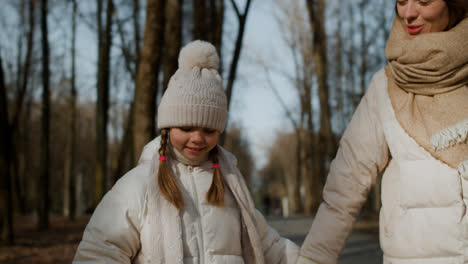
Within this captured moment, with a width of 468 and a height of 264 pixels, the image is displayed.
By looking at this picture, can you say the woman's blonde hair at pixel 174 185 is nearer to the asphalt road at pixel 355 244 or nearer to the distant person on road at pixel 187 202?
the distant person on road at pixel 187 202

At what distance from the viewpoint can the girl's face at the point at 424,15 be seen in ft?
8.57

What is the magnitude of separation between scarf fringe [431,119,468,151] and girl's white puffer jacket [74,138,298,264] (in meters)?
1.03

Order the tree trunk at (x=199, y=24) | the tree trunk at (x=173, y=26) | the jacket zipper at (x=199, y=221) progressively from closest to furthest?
the jacket zipper at (x=199, y=221) → the tree trunk at (x=173, y=26) → the tree trunk at (x=199, y=24)

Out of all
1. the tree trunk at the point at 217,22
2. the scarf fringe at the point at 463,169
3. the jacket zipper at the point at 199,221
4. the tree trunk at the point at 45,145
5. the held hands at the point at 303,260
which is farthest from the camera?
the tree trunk at the point at 45,145

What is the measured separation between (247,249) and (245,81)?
14.8 meters

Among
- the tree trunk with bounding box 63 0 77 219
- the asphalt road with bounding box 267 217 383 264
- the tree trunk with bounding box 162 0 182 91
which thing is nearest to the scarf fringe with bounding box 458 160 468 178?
the asphalt road with bounding box 267 217 383 264

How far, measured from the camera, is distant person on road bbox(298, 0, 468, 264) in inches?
91.6

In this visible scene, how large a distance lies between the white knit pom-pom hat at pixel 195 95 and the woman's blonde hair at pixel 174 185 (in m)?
0.15

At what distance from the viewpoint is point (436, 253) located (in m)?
2.31

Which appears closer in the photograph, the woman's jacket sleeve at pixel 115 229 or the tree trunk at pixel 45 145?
the woman's jacket sleeve at pixel 115 229

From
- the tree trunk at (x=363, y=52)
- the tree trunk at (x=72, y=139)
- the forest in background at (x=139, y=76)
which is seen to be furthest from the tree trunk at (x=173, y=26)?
the tree trunk at (x=363, y=52)

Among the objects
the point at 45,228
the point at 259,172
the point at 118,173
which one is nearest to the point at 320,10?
the point at 118,173

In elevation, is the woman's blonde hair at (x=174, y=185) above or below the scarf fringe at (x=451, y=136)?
below

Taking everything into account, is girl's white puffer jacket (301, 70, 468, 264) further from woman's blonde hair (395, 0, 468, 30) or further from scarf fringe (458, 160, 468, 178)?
woman's blonde hair (395, 0, 468, 30)
